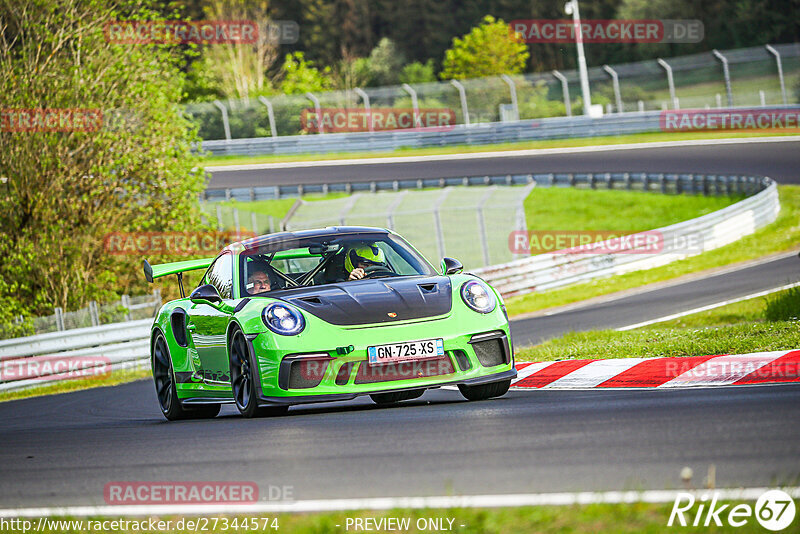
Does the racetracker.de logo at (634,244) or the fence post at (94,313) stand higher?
the fence post at (94,313)

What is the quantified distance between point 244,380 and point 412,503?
160 inches

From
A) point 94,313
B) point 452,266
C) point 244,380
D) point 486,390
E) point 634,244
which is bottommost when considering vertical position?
point 634,244

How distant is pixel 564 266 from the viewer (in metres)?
24.1

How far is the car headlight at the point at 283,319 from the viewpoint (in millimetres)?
7996

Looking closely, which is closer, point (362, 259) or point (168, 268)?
point (362, 259)

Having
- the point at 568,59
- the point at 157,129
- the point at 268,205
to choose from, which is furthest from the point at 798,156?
the point at 568,59

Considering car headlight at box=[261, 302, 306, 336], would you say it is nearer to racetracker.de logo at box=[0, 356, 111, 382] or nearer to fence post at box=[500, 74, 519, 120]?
racetracker.de logo at box=[0, 356, 111, 382]

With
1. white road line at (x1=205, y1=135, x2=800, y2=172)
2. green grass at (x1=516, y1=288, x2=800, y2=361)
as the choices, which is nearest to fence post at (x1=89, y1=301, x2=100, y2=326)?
green grass at (x1=516, y1=288, x2=800, y2=361)

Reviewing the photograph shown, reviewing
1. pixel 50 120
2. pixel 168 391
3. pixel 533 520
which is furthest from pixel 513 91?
pixel 533 520

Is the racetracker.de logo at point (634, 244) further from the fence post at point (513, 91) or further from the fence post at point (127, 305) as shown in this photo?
the fence post at point (513, 91)

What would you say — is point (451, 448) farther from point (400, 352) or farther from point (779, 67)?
point (779, 67)

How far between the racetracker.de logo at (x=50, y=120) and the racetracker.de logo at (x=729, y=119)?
25.5 meters

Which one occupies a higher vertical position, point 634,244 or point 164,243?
point 164,243

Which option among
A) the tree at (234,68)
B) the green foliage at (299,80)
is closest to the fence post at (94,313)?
the tree at (234,68)
